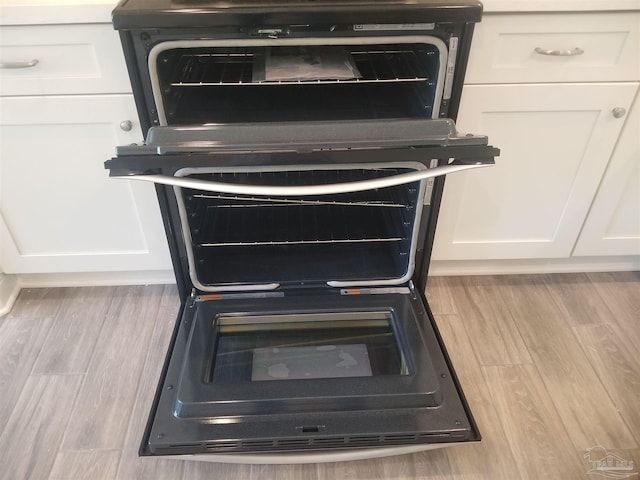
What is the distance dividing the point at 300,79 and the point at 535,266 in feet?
3.62

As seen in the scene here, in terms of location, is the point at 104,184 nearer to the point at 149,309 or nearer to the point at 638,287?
the point at 149,309

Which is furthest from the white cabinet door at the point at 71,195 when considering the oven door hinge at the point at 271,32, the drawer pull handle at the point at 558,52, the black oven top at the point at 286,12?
the drawer pull handle at the point at 558,52

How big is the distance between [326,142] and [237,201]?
0.64 m

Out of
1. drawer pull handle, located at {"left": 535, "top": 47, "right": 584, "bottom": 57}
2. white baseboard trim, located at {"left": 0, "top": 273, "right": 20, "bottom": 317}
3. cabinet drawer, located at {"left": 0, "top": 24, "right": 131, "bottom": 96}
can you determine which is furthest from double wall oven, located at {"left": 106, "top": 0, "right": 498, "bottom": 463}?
white baseboard trim, located at {"left": 0, "top": 273, "right": 20, "bottom": 317}

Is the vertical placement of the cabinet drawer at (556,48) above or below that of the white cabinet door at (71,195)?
above

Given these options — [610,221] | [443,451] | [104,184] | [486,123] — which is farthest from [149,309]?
[610,221]

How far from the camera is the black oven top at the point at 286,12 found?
1.00 metres

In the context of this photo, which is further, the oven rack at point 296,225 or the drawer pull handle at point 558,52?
the oven rack at point 296,225

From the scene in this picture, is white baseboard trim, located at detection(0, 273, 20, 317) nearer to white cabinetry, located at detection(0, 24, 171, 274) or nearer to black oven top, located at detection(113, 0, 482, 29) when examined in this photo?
white cabinetry, located at detection(0, 24, 171, 274)

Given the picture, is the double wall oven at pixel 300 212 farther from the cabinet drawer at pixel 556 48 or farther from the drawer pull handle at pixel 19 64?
the drawer pull handle at pixel 19 64

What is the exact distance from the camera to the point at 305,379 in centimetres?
117

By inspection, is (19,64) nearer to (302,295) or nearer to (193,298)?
(193,298)

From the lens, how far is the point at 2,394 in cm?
139

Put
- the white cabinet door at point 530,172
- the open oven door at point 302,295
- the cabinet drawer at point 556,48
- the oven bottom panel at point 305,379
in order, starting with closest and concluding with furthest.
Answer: the open oven door at point 302,295
the oven bottom panel at point 305,379
the cabinet drawer at point 556,48
the white cabinet door at point 530,172
